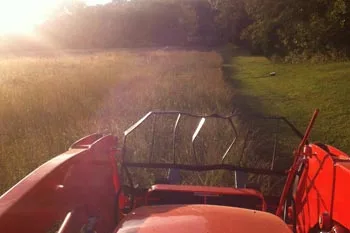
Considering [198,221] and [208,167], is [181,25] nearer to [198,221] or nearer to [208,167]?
[208,167]

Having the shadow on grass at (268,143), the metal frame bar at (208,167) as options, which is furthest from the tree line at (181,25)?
the metal frame bar at (208,167)

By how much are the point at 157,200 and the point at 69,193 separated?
2.52ft

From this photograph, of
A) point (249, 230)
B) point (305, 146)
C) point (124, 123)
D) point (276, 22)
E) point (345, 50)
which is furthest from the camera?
point (276, 22)

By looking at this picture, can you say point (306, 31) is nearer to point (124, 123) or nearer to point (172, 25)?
point (124, 123)

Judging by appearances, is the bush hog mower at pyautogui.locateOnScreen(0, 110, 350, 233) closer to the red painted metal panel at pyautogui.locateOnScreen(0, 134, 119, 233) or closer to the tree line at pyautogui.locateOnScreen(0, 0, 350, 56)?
the red painted metal panel at pyautogui.locateOnScreen(0, 134, 119, 233)

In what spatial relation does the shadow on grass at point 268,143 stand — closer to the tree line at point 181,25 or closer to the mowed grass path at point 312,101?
the mowed grass path at point 312,101

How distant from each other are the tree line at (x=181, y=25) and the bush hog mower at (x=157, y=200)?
95.3 ft

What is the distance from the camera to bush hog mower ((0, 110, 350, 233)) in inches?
70.6

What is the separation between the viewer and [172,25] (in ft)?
206

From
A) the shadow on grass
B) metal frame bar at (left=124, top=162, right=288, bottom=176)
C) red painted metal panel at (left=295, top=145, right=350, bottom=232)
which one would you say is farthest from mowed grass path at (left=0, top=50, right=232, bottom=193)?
red painted metal panel at (left=295, top=145, right=350, bottom=232)

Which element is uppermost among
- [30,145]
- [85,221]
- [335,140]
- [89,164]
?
[89,164]

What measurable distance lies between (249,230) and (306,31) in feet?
95.6

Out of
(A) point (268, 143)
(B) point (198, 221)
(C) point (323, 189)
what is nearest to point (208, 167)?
(C) point (323, 189)

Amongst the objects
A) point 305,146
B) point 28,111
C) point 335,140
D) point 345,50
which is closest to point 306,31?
point 345,50
